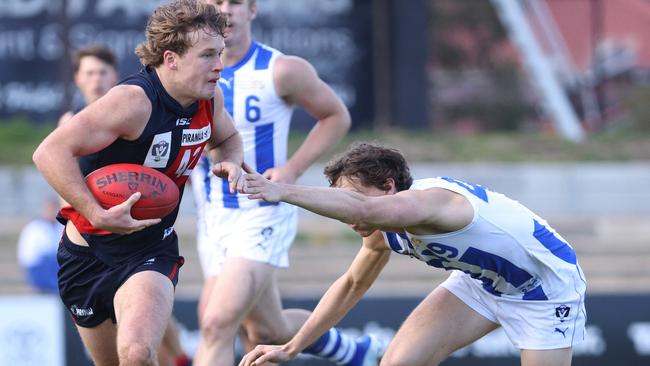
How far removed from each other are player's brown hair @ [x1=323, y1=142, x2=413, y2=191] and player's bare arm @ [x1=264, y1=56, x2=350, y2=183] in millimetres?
1303

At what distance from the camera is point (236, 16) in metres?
6.25

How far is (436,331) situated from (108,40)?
10042mm

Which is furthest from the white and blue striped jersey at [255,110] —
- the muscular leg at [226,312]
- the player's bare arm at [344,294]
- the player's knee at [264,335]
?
the player's bare arm at [344,294]

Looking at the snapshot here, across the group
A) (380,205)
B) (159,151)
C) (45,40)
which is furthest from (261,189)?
(45,40)

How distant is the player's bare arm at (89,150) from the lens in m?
4.62

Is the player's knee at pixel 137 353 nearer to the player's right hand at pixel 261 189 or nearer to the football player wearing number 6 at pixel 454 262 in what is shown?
the football player wearing number 6 at pixel 454 262

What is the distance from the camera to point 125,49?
1444cm

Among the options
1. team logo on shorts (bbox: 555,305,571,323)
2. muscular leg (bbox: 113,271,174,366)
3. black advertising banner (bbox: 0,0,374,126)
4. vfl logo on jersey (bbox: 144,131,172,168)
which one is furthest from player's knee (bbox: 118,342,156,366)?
black advertising banner (bbox: 0,0,374,126)

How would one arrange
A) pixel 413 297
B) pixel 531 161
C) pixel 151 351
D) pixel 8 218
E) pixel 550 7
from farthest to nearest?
pixel 550 7, pixel 531 161, pixel 8 218, pixel 413 297, pixel 151 351

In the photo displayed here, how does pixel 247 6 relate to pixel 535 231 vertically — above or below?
above

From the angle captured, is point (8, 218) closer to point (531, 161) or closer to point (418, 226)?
point (531, 161)

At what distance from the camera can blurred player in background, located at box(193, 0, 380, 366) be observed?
628cm

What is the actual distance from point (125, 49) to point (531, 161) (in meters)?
5.57

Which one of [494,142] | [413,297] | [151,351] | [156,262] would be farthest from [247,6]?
[494,142]
